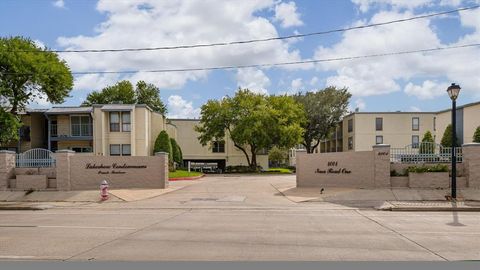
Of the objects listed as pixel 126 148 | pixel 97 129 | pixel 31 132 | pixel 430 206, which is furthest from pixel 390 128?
pixel 430 206

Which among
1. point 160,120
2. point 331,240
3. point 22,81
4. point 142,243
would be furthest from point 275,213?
point 160,120

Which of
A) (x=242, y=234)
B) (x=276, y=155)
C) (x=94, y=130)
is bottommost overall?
(x=276, y=155)

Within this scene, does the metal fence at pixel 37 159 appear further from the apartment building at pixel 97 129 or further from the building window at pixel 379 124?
the building window at pixel 379 124

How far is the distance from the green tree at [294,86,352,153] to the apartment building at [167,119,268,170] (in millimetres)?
10727

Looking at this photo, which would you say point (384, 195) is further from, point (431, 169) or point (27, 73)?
point (27, 73)

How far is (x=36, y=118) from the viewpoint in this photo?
48156 mm

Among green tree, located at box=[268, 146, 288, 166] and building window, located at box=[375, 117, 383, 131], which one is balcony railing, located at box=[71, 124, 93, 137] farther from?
green tree, located at box=[268, 146, 288, 166]

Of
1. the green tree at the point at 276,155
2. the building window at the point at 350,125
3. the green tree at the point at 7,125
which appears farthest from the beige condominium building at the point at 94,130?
the green tree at the point at 276,155

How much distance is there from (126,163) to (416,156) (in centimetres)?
1582

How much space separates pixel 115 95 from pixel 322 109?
3111 cm

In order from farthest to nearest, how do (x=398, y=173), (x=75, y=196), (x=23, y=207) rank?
(x=75, y=196) → (x=398, y=173) → (x=23, y=207)

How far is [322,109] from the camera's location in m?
70.4

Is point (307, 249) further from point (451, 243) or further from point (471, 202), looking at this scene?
point (471, 202)

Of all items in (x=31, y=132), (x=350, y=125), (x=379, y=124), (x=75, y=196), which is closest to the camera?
(x=75, y=196)
